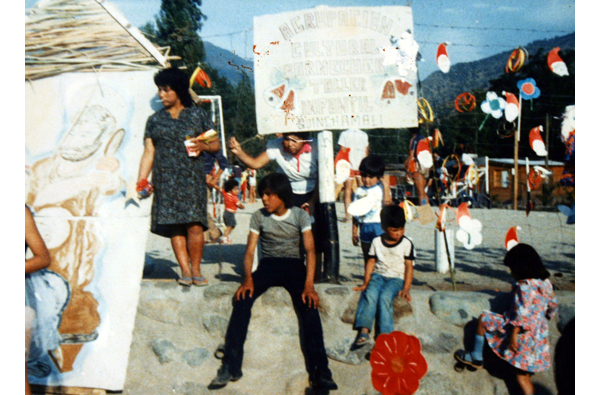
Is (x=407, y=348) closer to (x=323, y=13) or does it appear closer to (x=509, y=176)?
(x=509, y=176)

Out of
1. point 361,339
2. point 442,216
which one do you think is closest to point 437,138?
point 442,216

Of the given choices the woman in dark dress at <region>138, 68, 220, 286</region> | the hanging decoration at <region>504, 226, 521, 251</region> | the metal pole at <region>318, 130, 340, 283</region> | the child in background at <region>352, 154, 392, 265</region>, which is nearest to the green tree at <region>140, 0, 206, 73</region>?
the woman in dark dress at <region>138, 68, 220, 286</region>

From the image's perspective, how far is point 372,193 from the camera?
396 centimetres

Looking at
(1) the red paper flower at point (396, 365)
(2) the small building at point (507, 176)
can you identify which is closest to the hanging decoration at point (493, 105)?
(2) the small building at point (507, 176)

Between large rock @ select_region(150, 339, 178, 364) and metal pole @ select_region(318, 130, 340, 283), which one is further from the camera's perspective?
metal pole @ select_region(318, 130, 340, 283)

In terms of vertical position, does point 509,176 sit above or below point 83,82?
below

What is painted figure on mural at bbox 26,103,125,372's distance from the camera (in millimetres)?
4039

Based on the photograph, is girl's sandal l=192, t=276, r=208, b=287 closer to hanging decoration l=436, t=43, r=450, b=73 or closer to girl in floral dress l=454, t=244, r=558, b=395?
girl in floral dress l=454, t=244, r=558, b=395

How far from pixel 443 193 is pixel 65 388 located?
2921 mm

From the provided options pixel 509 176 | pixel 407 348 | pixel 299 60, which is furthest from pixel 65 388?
pixel 509 176

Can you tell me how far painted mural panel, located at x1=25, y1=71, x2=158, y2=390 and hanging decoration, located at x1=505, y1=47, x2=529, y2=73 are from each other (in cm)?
256

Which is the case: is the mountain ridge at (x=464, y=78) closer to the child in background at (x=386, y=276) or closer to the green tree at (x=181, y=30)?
the child in background at (x=386, y=276)

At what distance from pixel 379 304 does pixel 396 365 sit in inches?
15.5

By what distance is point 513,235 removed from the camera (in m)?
3.94
